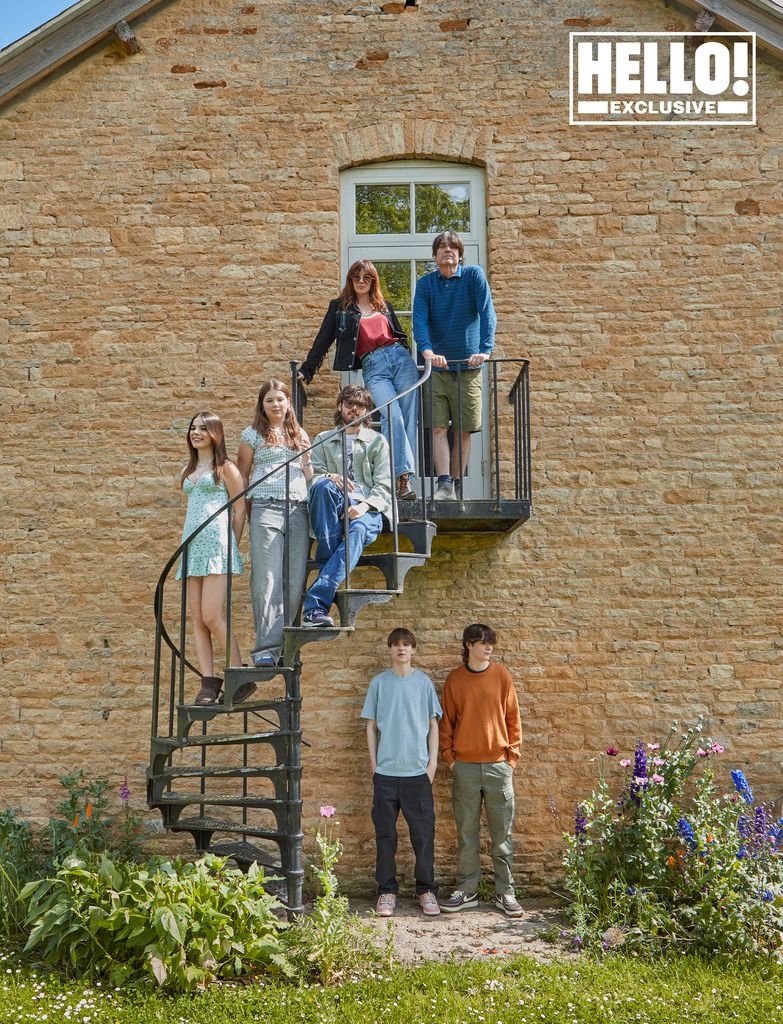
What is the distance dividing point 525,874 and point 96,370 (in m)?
4.43

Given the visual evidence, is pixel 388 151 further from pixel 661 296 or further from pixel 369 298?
pixel 661 296

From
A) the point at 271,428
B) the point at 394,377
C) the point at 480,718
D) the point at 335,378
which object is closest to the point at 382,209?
the point at 335,378

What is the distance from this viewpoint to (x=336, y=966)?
15.8 feet

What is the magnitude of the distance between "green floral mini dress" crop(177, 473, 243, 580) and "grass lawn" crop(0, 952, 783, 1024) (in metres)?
2.09

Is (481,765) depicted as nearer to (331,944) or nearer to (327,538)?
(331,944)

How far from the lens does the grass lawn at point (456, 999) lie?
170 inches

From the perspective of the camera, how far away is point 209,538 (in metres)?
5.36

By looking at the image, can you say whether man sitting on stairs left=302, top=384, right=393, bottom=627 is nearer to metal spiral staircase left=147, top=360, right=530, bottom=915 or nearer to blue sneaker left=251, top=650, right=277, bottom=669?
metal spiral staircase left=147, top=360, right=530, bottom=915

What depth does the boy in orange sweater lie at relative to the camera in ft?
19.2

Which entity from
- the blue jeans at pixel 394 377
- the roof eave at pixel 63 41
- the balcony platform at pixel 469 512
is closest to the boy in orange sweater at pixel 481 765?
the balcony platform at pixel 469 512

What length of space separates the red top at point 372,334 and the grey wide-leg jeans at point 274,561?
1.24 meters

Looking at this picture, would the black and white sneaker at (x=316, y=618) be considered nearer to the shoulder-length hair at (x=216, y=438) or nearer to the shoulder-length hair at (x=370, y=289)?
the shoulder-length hair at (x=216, y=438)

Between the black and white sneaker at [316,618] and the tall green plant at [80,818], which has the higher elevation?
the black and white sneaker at [316,618]

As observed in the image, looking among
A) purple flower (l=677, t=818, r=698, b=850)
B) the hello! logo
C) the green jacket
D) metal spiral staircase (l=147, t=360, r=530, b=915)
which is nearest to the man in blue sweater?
metal spiral staircase (l=147, t=360, r=530, b=915)
